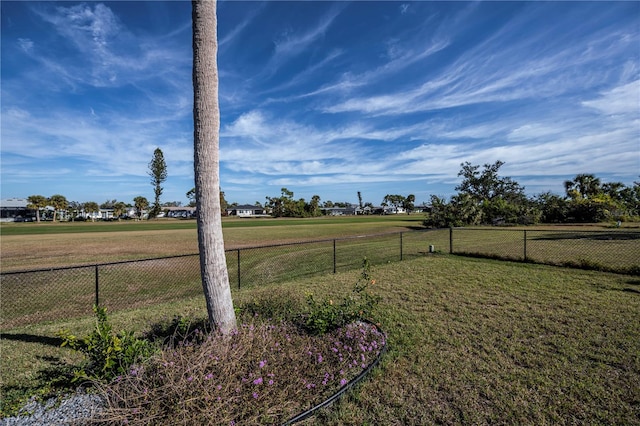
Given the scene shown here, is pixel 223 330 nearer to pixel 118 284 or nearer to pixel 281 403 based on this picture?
pixel 281 403

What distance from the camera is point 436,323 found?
534 cm

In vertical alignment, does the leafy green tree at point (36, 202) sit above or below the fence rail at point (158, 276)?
above

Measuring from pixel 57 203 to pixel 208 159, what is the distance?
3884 inches

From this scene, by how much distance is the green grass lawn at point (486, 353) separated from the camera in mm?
2955

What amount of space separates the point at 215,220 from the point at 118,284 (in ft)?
28.3

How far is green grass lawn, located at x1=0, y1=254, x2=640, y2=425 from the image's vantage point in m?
2.96

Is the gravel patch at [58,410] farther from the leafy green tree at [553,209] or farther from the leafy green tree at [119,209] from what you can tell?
the leafy green tree at [119,209]

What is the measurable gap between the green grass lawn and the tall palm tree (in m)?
1.76

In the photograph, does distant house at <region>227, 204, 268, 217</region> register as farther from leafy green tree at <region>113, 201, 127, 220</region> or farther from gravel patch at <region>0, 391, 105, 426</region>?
gravel patch at <region>0, 391, 105, 426</region>

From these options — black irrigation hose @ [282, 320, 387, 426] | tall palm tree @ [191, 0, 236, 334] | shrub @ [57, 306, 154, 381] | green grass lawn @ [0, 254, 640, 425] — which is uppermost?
tall palm tree @ [191, 0, 236, 334]

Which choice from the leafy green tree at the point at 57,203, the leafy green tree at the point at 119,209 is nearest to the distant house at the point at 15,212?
the leafy green tree at the point at 57,203

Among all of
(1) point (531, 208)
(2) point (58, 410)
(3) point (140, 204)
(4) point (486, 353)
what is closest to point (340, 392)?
(4) point (486, 353)

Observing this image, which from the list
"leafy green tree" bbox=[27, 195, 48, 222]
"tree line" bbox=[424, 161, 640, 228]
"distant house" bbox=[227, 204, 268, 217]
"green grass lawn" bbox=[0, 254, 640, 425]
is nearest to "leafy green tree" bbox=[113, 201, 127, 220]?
"leafy green tree" bbox=[27, 195, 48, 222]

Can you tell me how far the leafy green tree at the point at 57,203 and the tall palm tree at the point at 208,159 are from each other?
98.4m
